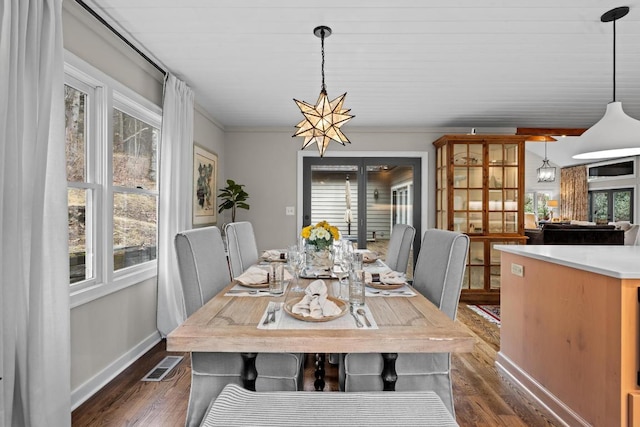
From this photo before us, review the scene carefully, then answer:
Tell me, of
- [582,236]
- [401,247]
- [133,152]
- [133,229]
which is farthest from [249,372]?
[582,236]

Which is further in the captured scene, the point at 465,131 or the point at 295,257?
the point at 465,131

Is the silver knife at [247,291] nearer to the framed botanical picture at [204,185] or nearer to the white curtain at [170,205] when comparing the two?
the white curtain at [170,205]

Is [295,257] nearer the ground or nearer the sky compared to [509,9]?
nearer the ground

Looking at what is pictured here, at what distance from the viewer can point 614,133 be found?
2.06 m

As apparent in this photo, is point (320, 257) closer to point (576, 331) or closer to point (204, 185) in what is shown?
point (576, 331)

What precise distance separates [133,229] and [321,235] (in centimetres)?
172

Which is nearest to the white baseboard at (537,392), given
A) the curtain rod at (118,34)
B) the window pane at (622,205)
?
the curtain rod at (118,34)

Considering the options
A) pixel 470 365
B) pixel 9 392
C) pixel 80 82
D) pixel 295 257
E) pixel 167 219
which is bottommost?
pixel 470 365

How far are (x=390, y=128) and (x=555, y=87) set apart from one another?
2.02 meters

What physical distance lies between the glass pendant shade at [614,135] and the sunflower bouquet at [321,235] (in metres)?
1.61

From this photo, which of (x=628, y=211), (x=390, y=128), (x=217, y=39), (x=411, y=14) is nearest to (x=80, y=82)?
(x=217, y=39)

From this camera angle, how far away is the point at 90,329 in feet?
7.34

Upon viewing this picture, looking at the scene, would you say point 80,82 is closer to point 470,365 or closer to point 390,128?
point 470,365

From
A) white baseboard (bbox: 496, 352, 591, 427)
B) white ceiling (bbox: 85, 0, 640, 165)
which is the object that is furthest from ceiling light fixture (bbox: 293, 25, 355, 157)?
white baseboard (bbox: 496, 352, 591, 427)
